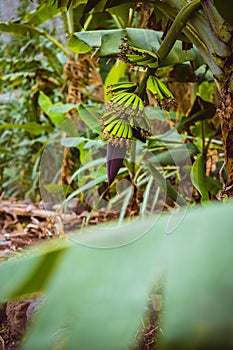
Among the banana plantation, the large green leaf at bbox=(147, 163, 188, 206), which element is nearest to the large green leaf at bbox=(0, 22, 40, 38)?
the banana plantation

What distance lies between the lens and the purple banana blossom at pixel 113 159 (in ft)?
2.03

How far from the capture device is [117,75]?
4.28 feet

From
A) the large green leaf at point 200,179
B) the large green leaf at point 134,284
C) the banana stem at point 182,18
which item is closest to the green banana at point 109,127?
the banana stem at point 182,18

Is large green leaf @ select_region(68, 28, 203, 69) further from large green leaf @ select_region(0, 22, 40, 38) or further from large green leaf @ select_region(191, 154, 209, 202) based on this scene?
large green leaf @ select_region(0, 22, 40, 38)

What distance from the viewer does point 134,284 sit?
0.17 meters

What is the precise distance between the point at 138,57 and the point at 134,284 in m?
0.52

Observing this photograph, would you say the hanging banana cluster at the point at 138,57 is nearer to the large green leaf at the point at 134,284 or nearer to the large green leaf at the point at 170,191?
the large green leaf at the point at 170,191

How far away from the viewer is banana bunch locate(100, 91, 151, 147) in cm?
62

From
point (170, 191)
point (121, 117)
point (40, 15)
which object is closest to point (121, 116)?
point (121, 117)

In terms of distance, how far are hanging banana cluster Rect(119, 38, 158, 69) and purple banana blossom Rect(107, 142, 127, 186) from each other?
0.39ft

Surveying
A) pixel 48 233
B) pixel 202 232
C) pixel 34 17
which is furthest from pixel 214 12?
pixel 34 17

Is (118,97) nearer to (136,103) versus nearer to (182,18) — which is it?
(136,103)

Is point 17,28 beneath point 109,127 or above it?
above

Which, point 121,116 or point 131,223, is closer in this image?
point 131,223
